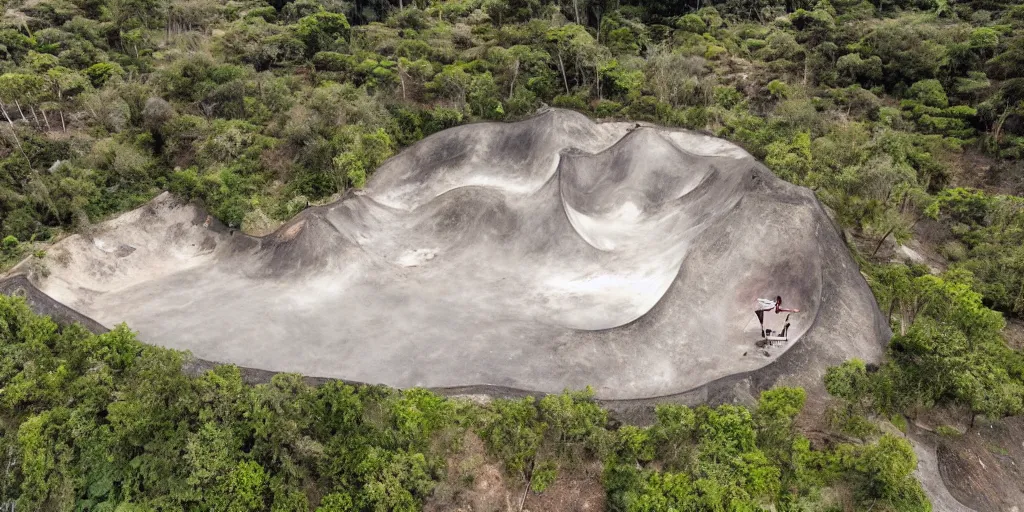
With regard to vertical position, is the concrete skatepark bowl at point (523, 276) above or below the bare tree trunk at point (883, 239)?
above

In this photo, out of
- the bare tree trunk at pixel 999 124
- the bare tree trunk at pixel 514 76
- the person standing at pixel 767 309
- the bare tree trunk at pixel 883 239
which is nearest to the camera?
the person standing at pixel 767 309

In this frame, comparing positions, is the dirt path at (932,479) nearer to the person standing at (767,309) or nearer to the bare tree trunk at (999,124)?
the person standing at (767,309)

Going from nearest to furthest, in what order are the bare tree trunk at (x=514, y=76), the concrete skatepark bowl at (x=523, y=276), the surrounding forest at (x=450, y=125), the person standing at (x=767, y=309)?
1. the surrounding forest at (x=450, y=125)
2. the person standing at (x=767, y=309)
3. the concrete skatepark bowl at (x=523, y=276)
4. the bare tree trunk at (x=514, y=76)

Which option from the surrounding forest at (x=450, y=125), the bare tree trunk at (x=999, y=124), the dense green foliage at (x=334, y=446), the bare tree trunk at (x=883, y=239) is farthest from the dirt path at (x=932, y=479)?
the bare tree trunk at (x=999, y=124)

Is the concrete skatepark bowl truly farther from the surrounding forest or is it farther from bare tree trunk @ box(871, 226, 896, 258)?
bare tree trunk @ box(871, 226, 896, 258)

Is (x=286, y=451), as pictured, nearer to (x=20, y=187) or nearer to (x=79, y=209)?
(x=79, y=209)

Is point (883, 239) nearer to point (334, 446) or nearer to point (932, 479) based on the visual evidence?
point (932, 479)
